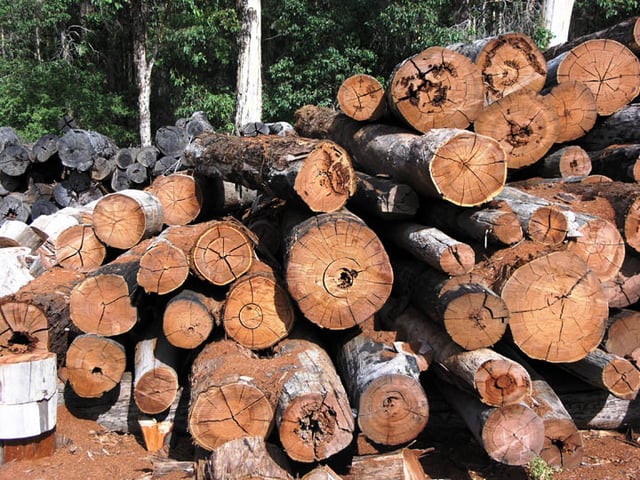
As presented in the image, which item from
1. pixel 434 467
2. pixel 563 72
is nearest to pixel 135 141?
pixel 563 72

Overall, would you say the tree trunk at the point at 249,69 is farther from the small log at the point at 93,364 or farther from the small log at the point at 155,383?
the small log at the point at 155,383

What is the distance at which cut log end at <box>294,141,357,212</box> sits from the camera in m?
4.12

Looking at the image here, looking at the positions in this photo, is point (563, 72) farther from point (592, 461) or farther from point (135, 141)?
point (135, 141)

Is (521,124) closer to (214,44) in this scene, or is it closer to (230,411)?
(230,411)

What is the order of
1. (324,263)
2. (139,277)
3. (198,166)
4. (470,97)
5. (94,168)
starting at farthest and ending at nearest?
(94,168) < (198,166) < (470,97) < (139,277) < (324,263)

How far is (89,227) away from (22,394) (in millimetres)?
1995

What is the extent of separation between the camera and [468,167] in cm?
397

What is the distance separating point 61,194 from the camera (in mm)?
10031

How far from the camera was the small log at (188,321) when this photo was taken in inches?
167

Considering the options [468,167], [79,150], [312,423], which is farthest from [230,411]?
[79,150]

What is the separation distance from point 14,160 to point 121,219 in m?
5.74

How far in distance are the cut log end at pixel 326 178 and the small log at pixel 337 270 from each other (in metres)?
0.29

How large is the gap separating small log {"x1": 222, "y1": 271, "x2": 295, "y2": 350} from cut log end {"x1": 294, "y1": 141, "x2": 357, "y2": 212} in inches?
27.2

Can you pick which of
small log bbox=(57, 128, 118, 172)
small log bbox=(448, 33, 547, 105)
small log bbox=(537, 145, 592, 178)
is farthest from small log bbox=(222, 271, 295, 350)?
small log bbox=(57, 128, 118, 172)
